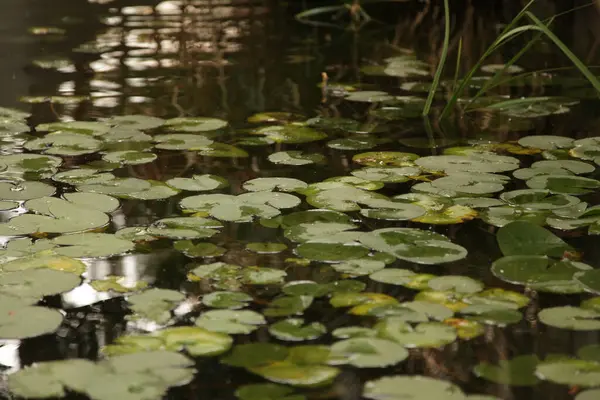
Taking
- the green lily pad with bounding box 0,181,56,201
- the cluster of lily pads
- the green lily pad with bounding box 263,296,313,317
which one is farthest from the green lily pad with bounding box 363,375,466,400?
the green lily pad with bounding box 0,181,56,201

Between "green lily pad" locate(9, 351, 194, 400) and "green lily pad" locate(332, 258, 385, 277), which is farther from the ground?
"green lily pad" locate(332, 258, 385, 277)

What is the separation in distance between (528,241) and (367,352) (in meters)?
0.52

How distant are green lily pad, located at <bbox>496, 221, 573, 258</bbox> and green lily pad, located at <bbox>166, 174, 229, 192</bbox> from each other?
0.64 metres

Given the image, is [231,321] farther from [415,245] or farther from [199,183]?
[199,183]

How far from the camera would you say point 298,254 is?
5.49ft

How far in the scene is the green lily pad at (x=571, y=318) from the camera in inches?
55.3

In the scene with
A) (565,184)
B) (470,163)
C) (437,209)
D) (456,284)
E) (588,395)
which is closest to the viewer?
(588,395)

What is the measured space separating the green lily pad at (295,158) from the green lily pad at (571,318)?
89 centimetres

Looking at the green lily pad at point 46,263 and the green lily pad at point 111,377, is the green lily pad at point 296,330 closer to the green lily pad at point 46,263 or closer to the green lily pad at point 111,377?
the green lily pad at point 111,377

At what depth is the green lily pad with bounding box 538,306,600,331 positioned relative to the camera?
140cm

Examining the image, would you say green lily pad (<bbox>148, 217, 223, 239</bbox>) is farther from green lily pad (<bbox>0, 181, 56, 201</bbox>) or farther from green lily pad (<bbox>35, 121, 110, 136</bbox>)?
green lily pad (<bbox>35, 121, 110, 136</bbox>)

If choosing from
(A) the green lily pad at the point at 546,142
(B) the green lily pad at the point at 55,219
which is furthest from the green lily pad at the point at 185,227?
(A) the green lily pad at the point at 546,142

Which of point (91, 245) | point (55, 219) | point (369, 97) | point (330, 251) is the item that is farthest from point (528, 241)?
point (369, 97)

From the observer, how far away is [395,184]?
2072 millimetres
